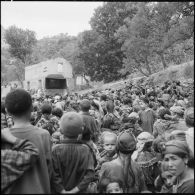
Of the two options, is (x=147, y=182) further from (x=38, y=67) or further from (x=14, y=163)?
(x=38, y=67)

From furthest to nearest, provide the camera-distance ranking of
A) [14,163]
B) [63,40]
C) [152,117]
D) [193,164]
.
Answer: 1. [63,40]
2. [152,117]
3. [193,164]
4. [14,163]

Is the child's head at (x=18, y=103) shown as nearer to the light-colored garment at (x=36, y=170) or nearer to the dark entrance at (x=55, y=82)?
the light-colored garment at (x=36, y=170)

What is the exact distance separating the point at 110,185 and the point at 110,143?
1422 millimetres

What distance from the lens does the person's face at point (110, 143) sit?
15.0ft

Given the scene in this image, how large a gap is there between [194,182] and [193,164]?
0.61 feet

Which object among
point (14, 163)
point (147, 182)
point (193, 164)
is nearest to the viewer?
point (14, 163)

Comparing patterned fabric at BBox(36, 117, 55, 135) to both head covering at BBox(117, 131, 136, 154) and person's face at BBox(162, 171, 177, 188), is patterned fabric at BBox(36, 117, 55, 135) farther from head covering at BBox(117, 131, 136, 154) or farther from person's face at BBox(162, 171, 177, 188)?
person's face at BBox(162, 171, 177, 188)

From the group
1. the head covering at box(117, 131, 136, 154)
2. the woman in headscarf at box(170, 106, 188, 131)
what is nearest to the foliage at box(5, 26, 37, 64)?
the woman in headscarf at box(170, 106, 188, 131)

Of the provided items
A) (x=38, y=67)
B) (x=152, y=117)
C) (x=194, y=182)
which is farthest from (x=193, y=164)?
(x=38, y=67)

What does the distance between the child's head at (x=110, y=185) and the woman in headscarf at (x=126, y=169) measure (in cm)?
5

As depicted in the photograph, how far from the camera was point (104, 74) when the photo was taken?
43.9 m

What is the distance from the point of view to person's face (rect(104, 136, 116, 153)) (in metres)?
4.57

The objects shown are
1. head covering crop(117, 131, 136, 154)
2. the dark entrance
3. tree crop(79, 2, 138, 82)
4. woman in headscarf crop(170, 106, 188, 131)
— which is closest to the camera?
head covering crop(117, 131, 136, 154)

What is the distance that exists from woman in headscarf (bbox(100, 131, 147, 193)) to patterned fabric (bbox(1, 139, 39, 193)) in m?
1.25
